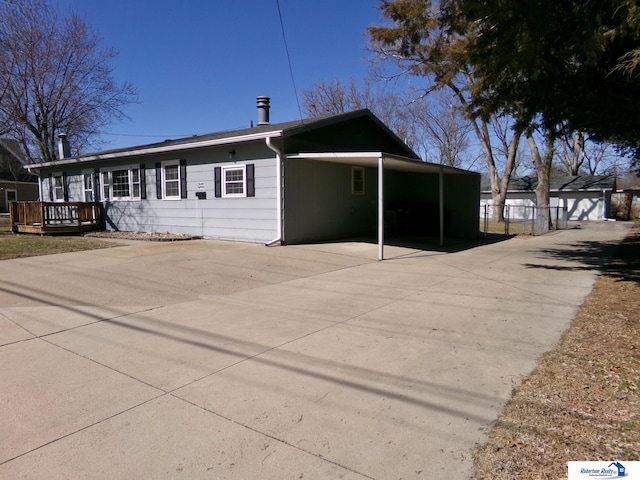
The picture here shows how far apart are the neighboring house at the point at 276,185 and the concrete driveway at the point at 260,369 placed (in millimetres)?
4601

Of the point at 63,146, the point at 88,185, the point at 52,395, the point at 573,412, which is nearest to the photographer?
the point at 573,412

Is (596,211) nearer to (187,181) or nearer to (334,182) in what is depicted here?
(334,182)

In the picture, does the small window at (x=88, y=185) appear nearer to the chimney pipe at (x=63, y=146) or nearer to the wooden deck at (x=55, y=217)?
the wooden deck at (x=55, y=217)

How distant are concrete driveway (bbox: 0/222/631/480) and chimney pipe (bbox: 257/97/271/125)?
10841mm

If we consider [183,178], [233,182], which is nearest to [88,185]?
[183,178]

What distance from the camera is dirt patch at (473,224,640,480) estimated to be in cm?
252

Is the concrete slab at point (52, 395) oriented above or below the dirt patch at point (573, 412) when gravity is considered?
above

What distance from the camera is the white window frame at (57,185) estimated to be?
19656 millimetres

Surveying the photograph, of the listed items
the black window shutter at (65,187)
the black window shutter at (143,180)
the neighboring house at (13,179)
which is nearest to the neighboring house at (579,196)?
the black window shutter at (143,180)

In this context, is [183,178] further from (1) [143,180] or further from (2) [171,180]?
(1) [143,180]

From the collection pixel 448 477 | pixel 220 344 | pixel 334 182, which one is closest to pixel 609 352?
pixel 448 477

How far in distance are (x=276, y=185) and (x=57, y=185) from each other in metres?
13.6

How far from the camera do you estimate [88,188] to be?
1820cm

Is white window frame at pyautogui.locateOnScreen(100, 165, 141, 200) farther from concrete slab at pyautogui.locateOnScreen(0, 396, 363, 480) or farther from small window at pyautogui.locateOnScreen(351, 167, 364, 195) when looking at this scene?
concrete slab at pyautogui.locateOnScreen(0, 396, 363, 480)
